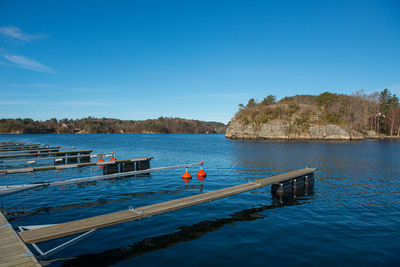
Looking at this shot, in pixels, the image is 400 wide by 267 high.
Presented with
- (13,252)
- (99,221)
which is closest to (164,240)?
(99,221)

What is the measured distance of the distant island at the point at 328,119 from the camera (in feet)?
315

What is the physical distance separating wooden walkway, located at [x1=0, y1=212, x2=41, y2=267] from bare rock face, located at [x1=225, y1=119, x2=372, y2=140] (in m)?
101

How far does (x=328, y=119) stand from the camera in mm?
99625

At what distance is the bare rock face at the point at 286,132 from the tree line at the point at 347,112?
142 inches

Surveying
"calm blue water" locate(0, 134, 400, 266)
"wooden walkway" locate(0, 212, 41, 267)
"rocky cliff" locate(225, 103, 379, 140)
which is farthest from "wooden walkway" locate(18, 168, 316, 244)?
"rocky cliff" locate(225, 103, 379, 140)

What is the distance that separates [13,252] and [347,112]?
125179mm

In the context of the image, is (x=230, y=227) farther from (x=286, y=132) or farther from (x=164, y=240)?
(x=286, y=132)

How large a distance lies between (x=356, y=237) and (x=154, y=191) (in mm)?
11839

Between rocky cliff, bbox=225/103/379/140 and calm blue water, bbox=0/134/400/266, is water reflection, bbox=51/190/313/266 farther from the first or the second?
rocky cliff, bbox=225/103/379/140

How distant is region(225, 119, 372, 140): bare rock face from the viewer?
91.9 m

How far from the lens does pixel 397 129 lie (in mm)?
101312

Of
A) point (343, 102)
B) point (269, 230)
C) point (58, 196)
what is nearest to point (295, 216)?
point (269, 230)

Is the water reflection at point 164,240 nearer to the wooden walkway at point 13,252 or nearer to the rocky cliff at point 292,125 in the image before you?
the wooden walkway at point 13,252

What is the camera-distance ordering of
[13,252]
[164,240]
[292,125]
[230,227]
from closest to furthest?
1. [13,252]
2. [164,240]
3. [230,227]
4. [292,125]
